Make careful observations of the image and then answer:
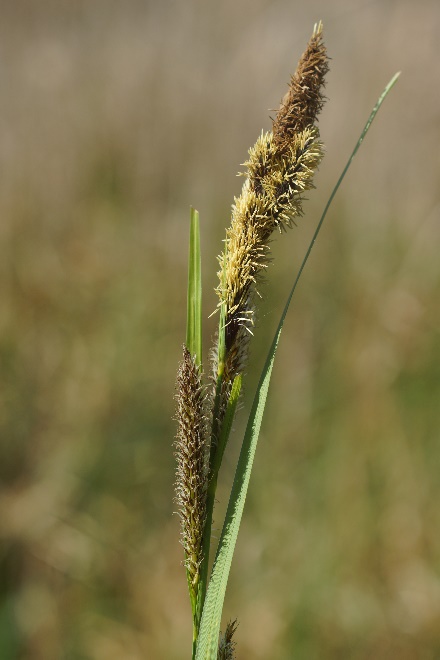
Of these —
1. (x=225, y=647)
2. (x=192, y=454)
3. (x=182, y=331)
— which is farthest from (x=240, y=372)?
(x=182, y=331)

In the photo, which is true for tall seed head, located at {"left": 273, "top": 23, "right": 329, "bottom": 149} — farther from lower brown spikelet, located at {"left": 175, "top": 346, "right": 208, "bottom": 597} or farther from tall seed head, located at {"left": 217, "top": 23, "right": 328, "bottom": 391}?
lower brown spikelet, located at {"left": 175, "top": 346, "right": 208, "bottom": 597}

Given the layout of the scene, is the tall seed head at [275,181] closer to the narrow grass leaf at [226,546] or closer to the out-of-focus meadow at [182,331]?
the narrow grass leaf at [226,546]

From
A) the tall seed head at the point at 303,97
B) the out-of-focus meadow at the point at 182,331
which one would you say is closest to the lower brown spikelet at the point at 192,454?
the tall seed head at the point at 303,97

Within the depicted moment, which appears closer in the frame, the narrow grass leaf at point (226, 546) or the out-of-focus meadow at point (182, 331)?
the narrow grass leaf at point (226, 546)

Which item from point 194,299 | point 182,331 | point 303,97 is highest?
point 182,331

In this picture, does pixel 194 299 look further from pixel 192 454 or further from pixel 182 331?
pixel 182 331

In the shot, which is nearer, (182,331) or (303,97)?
(303,97)
